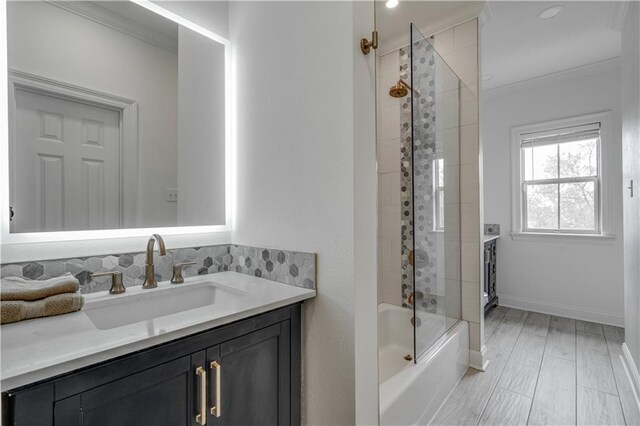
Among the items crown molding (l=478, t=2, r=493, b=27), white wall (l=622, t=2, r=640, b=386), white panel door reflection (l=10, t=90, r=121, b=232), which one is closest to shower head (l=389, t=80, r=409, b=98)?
crown molding (l=478, t=2, r=493, b=27)

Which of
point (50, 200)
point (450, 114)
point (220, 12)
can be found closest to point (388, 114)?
point (450, 114)

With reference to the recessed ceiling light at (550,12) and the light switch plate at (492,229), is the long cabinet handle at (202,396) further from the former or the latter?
the light switch plate at (492,229)

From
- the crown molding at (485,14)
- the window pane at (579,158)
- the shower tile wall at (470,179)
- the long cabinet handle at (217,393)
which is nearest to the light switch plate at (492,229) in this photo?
the window pane at (579,158)

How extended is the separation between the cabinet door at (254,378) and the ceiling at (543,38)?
8.89 feet

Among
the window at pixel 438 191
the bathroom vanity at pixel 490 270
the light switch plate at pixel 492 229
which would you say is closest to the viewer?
the window at pixel 438 191

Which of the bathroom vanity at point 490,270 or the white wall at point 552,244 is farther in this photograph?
the bathroom vanity at point 490,270

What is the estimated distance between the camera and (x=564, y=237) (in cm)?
342

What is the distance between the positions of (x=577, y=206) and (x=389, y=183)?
2.49m

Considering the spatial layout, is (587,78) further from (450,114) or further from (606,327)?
(606,327)

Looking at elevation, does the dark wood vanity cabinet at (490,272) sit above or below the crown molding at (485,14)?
below

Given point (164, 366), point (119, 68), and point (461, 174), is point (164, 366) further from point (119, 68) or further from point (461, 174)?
point (461, 174)

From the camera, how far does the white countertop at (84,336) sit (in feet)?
2.23

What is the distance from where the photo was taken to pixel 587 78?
128 inches

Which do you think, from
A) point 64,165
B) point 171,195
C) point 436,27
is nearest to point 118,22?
point 64,165
